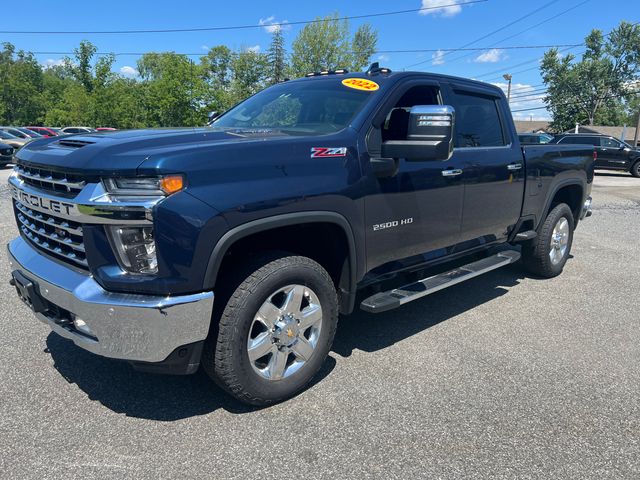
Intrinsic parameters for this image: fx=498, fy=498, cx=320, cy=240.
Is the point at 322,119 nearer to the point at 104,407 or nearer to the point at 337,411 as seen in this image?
the point at 337,411

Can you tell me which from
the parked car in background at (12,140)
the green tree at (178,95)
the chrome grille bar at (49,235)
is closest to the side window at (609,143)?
the green tree at (178,95)

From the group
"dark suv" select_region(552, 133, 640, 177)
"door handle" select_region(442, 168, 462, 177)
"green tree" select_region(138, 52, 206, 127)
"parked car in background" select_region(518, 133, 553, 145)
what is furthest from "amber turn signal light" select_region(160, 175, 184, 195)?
"green tree" select_region(138, 52, 206, 127)

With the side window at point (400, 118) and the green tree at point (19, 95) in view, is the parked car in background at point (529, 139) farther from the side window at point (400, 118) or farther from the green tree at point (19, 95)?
the green tree at point (19, 95)

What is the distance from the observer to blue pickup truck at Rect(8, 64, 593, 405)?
2400 mm

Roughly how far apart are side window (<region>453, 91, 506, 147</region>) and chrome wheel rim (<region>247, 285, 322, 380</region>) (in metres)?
1.96

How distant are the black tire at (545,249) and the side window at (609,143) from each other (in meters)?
18.8

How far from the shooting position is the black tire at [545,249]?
5445 millimetres

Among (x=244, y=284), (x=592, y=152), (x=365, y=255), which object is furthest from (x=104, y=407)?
(x=592, y=152)

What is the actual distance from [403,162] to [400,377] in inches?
57.6

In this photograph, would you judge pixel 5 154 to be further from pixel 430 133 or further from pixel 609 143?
pixel 609 143

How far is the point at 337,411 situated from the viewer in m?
2.95

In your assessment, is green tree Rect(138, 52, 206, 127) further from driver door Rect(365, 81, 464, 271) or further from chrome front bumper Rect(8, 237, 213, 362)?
chrome front bumper Rect(8, 237, 213, 362)

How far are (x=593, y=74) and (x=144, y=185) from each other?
256ft

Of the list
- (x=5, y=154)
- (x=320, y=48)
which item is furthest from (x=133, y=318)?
(x=320, y=48)
